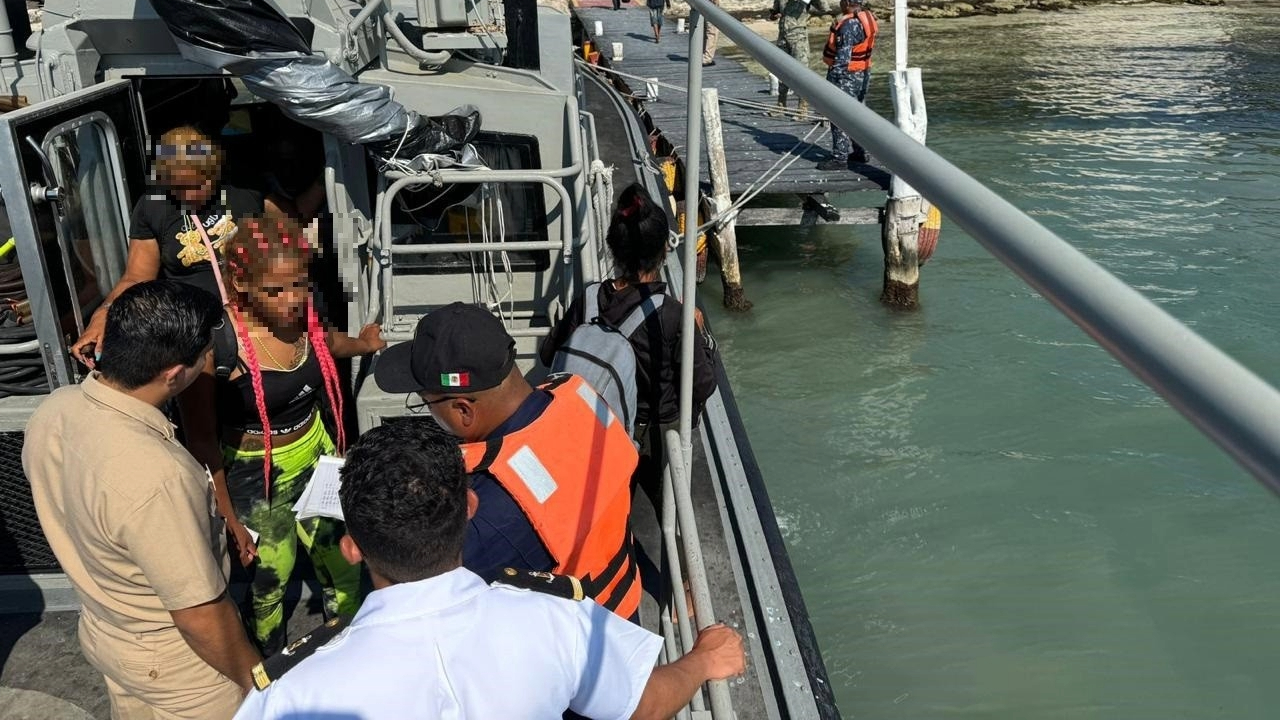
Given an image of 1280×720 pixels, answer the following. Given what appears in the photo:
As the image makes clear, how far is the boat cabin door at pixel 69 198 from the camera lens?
2.87 meters

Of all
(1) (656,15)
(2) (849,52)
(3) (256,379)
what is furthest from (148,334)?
(1) (656,15)

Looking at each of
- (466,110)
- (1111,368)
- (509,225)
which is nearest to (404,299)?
(509,225)

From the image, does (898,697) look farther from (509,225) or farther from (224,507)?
(224,507)

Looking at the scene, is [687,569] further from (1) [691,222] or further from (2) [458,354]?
(1) [691,222]

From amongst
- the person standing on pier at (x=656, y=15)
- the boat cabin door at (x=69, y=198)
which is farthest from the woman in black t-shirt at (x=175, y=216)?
the person standing on pier at (x=656, y=15)

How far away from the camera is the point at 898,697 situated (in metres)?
5.76

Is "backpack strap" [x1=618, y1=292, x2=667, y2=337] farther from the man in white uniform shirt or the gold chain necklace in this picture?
the man in white uniform shirt

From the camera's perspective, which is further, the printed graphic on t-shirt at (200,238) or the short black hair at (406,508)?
the printed graphic on t-shirt at (200,238)

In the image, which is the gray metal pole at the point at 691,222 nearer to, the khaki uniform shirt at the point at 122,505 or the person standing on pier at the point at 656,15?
the khaki uniform shirt at the point at 122,505

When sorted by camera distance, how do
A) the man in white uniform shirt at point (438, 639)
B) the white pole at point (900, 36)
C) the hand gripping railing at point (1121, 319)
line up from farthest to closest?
1. the white pole at point (900, 36)
2. the man in white uniform shirt at point (438, 639)
3. the hand gripping railing at point (1121, 319)

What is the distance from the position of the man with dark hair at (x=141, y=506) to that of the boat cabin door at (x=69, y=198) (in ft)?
2.87

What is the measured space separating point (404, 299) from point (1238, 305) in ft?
30.3

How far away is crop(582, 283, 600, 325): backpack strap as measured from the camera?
122 inches

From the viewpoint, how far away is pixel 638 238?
122 inches
